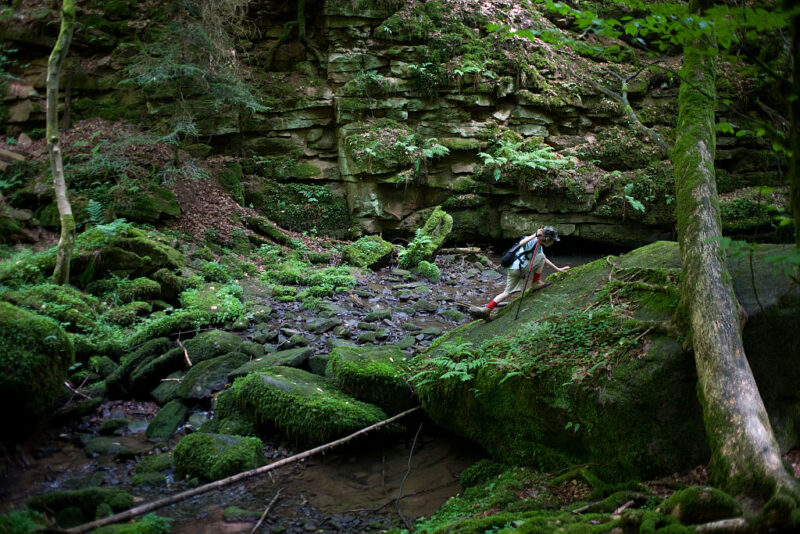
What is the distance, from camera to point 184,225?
11648 millimetres

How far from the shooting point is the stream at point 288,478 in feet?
13.7

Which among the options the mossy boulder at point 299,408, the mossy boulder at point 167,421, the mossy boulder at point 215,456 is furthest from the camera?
the mossy boulder at point 167,421

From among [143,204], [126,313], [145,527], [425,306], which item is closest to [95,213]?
[143,204]

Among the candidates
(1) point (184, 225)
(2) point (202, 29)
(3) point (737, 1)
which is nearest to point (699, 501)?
(3) point (737, 1)

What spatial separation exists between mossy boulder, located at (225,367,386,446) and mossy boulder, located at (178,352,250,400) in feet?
1.71

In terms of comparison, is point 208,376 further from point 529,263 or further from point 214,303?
point 529,263

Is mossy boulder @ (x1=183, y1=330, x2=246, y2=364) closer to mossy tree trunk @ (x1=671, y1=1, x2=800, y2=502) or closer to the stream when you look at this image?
the stream

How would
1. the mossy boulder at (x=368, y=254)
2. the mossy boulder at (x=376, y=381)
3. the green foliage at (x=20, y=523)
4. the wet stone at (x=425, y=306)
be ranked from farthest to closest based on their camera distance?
the mossy boulder at (x=368, y=254), the wet stone at (x=425, y=306), the mossy boulder at (x=376, y=381), the green foliage at (x=20, y=523)

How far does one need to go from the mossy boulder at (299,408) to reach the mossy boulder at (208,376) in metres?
0.52

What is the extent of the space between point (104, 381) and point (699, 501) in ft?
22.9

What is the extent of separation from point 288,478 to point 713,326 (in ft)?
14.0

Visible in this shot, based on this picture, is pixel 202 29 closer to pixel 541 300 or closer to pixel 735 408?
pixel 541 300

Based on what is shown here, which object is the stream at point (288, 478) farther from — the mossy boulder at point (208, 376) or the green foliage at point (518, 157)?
the green foliage at point (518, 157)

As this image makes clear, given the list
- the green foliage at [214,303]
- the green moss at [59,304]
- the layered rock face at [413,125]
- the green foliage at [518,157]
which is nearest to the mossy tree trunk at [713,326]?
the green foliage at [214,303]
